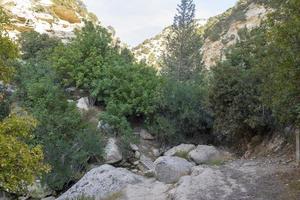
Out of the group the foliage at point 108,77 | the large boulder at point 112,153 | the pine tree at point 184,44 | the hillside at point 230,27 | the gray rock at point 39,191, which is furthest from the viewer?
the hillside at point 230,27

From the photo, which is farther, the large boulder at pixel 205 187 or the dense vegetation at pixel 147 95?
the large boulder at pixel 205 187

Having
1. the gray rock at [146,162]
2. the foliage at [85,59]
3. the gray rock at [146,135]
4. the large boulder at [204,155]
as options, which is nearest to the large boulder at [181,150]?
the large boulder at [204,155]

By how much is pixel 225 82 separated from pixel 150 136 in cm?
574

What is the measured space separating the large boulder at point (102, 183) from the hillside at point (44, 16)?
1041 inches

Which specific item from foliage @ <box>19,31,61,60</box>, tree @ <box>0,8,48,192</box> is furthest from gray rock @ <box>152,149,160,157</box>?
foliage @ <box>19,31,61,60</box>

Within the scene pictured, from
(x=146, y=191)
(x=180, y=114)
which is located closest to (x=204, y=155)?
(x=180, y=114)

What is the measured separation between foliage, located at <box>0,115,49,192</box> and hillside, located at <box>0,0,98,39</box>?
32771 mm

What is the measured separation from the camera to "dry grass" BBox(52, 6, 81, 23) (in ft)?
169

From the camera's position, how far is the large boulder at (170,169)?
16031 mm

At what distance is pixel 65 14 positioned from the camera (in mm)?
52375

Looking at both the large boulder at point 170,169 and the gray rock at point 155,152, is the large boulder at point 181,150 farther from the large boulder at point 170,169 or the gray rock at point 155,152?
the large boulder at point 170,169

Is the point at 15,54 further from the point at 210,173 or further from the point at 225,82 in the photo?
the point at 225,82

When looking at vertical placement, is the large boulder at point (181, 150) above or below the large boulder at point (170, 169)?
above

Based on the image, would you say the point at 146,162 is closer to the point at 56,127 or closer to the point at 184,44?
the point at 56,127
